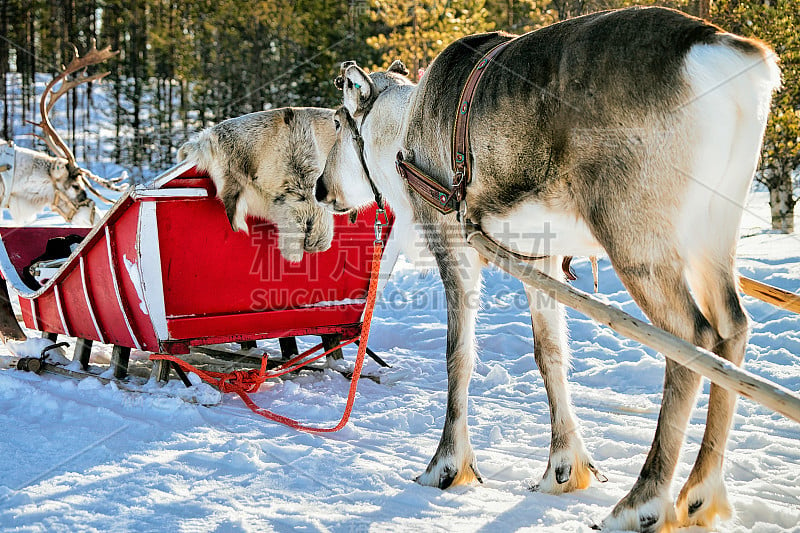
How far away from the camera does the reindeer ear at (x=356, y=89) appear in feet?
11.3

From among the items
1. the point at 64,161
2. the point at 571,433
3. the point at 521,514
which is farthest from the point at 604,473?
the point at 64,161

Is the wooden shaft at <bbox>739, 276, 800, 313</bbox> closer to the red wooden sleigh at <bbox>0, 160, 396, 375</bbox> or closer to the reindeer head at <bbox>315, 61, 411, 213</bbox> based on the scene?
the reindeer head at <bbox>315, 61, 411, 213</bbox>

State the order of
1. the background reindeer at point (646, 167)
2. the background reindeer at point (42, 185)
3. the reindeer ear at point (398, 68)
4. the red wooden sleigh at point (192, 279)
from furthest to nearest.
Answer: the background reindeer at point (42, 185)
the red wooden sleigh at point (192, 279)
the reindeer ear at point (398, 68)
the background reindeer at point (646, 167)

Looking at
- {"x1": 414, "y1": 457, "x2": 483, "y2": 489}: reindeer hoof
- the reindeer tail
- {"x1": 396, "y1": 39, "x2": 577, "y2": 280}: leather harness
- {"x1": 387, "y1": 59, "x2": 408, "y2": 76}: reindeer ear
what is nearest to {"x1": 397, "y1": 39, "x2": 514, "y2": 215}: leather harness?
{"x1": 396, "y1": 39, "x2": 577, "y2": 280}: leather harness

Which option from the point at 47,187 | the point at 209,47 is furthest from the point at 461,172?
the point at 209,47

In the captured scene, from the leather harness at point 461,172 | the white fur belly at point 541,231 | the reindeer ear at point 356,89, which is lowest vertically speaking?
the white fur belly at point 541,231

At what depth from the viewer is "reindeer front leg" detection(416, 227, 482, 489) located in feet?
9.98

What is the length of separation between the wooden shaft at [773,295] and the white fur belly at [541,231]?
63cm

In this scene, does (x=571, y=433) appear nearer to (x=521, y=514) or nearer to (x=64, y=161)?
(x=521, y=514)

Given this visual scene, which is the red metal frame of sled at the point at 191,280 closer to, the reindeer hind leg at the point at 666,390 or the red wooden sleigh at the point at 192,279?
the red wooden sleigh at the point at 192,279

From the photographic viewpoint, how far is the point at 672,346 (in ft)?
6.77

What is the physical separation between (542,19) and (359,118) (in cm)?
1194

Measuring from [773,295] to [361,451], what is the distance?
194cm

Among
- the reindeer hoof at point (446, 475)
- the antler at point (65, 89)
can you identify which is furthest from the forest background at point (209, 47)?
the reindeer hoof at point (446, 475)
